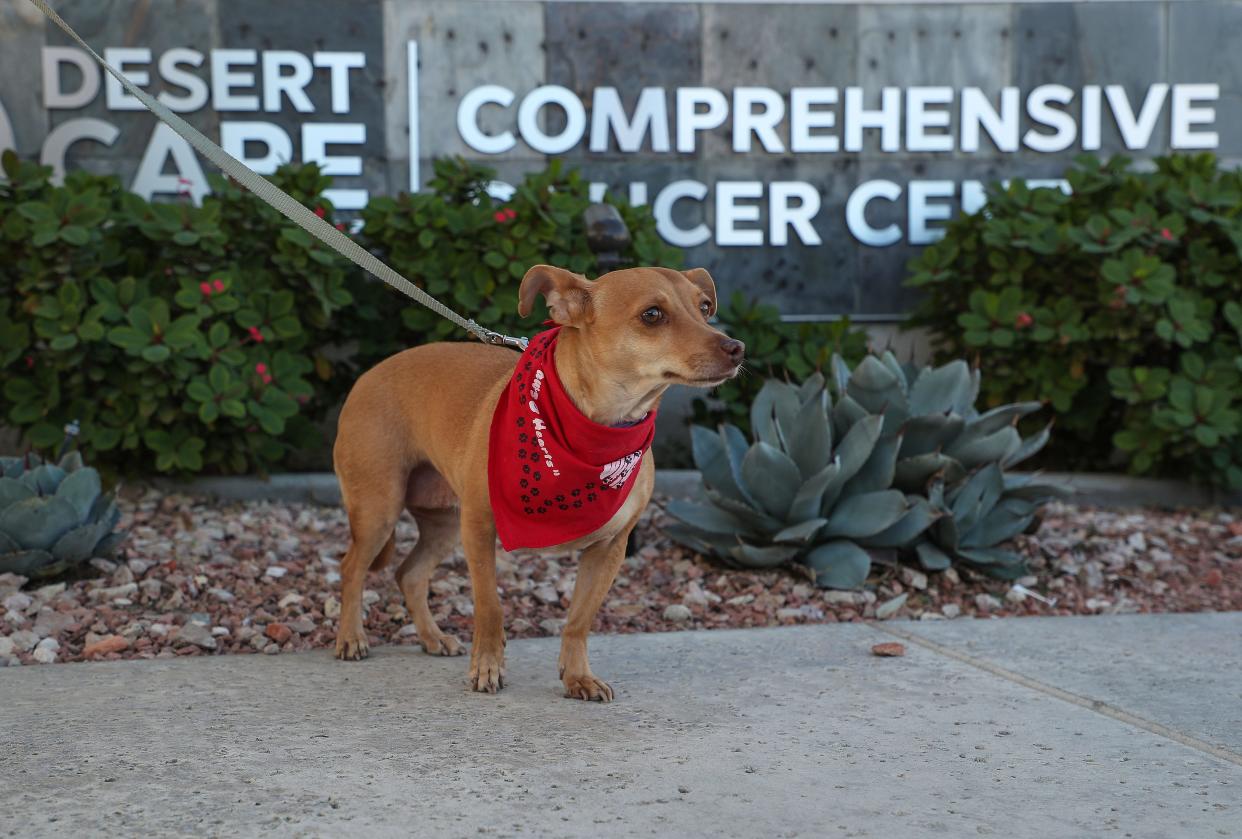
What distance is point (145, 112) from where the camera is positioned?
710 cm

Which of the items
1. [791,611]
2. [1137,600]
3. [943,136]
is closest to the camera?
[791,611]

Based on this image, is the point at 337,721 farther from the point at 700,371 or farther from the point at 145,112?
the point at 145,112

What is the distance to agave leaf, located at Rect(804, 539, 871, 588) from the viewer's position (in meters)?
4.74

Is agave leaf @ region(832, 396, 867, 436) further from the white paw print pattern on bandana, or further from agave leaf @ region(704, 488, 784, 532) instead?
the white paw print pattern on bandana

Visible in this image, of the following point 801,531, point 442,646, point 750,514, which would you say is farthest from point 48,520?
point 801,531

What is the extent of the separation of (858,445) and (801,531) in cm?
42

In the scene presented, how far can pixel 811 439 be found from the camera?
16.2 ft

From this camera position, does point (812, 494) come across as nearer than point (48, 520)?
No

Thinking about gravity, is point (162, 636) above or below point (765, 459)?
below

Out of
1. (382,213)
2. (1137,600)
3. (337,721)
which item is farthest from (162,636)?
(1137,600)

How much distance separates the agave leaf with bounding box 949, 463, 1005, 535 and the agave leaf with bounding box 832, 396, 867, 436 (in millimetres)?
505

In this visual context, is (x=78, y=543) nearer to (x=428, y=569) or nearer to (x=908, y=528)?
(x=428, y=569)

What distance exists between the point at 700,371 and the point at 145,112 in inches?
205

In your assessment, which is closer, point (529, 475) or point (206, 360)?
point (529, 475)
